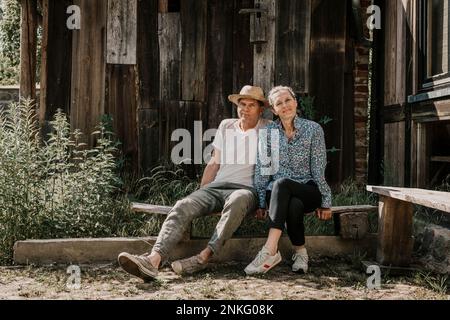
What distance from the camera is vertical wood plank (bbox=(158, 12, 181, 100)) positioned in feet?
20.4

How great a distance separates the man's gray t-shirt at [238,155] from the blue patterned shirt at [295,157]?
0.16 metres

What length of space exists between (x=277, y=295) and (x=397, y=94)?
322 centimetres

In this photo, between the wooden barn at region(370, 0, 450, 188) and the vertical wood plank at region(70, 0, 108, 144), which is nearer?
the wooden barn at region(370, 0, 450, 188)

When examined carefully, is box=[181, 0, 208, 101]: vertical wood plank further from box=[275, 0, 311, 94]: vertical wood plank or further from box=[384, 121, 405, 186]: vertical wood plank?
box=[384, 121, 405, 186]: vertical wood plank

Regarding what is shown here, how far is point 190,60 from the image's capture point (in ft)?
20.4

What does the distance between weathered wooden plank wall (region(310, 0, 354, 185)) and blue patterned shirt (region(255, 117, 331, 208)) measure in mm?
2233

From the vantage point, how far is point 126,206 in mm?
5141

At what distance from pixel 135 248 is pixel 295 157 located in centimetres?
163

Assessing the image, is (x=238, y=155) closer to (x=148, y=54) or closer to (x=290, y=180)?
(x=290, y=180)

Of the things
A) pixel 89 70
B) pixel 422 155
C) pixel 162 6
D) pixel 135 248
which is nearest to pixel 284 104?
pixel 135 248

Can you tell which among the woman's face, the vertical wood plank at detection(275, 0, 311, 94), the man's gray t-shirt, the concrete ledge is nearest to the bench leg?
the concrete ledge

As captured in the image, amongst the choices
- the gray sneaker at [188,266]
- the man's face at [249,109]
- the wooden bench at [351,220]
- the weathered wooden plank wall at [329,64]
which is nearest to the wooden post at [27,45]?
the wooden bench at [351,220]

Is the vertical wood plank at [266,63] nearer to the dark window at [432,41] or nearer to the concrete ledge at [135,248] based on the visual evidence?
the dark window at [432,41]

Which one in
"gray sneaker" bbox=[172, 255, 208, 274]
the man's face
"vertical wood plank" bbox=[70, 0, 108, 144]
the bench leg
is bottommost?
"gray sneaker" bbox=[172, 255, 208, 274]
